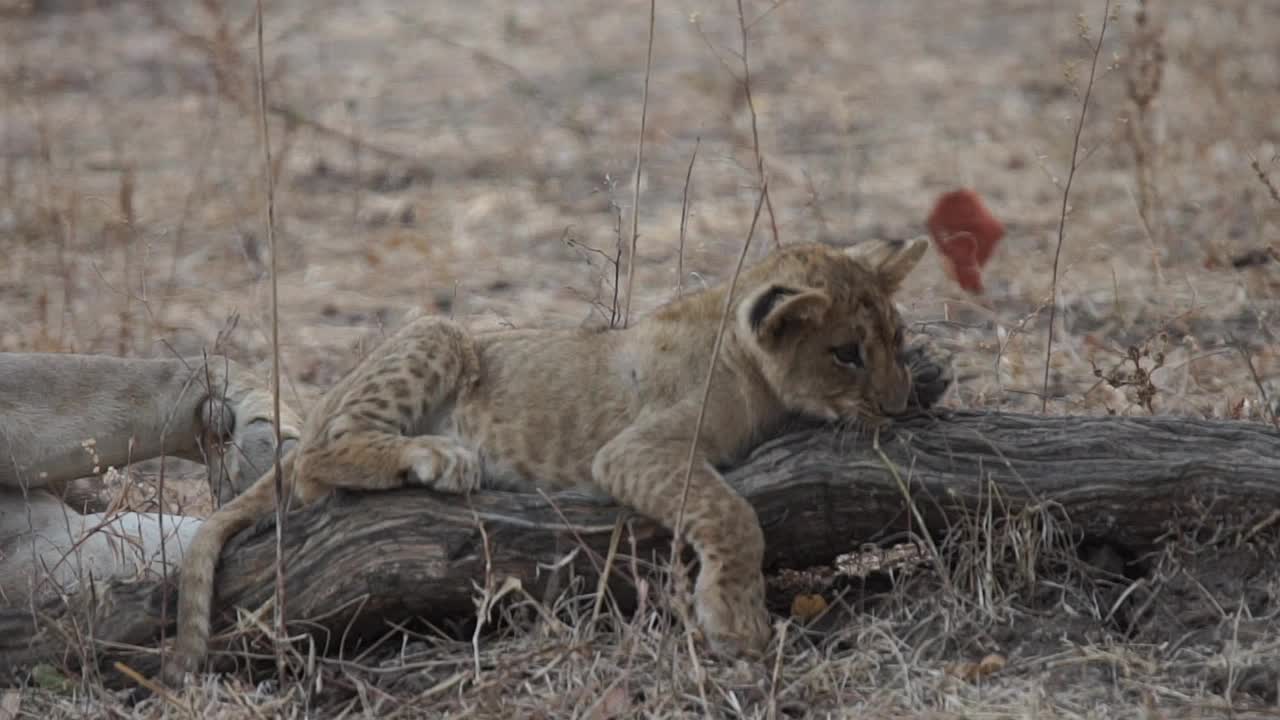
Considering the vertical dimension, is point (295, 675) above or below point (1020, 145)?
below

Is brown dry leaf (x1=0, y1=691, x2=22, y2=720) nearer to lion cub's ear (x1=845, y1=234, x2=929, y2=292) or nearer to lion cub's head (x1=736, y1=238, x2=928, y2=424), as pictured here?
lion cub's head (x1=736, y1=238, x2=928, y2=424)

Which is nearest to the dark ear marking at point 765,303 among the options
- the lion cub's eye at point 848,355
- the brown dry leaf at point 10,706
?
the lion cub's eye at point 848,355

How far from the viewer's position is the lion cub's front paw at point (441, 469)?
4.82 meters

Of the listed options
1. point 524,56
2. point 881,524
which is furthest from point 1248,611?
point 524,56

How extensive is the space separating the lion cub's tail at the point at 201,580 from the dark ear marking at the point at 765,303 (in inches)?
55.4

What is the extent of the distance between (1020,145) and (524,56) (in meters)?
4.09

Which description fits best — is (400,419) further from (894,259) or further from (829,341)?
(894,259)

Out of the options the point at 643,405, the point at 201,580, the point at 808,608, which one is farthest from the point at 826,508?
the point at 201,580

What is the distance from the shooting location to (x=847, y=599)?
16.0ft

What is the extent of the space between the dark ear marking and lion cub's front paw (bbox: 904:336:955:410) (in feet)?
1.51

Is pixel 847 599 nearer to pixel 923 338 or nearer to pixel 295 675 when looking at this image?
pixel 923 338

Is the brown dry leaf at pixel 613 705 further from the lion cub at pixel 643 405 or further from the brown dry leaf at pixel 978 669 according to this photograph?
the brown dry leaf at pixel 978 669

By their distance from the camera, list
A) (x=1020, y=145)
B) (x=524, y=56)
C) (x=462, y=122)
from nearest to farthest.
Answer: (x=1020, y=145) < (x=462, y=122) < (x=524, y=56)

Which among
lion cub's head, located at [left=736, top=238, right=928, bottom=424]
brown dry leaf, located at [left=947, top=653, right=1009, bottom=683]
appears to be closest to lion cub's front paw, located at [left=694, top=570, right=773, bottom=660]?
brown dry leaf, located at [left=947, top=653, right=1009, bottom=683]
